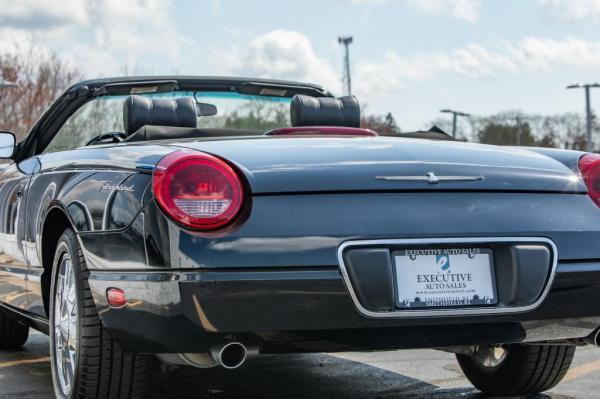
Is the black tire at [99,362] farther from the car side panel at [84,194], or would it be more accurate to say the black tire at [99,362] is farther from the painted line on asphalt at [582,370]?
the painted line on asphalt at [582,370]

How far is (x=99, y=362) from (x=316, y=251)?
91 cm

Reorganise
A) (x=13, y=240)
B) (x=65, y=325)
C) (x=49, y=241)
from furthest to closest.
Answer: (x=13, y=240) → (x=49, y=241) → (x=65, y=325)

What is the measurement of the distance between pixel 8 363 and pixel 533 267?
10.4 feet

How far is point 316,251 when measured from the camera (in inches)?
118

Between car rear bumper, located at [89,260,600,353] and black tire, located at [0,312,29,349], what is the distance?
8.93 feet

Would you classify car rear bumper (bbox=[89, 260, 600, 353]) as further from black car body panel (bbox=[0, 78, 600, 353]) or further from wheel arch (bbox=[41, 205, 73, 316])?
wheel arch (bbox=[41, 205, 73, 316])

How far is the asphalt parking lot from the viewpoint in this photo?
436 centimetres

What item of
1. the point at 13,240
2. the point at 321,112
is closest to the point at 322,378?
the point at 321,112

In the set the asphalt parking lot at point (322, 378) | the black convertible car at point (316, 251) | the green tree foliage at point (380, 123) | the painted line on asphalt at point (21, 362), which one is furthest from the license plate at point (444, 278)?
the green tree foliage at point (380, 123)

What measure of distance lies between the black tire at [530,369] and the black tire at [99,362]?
1641 millimetres

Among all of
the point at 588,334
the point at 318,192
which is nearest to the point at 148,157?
the point at 318,192

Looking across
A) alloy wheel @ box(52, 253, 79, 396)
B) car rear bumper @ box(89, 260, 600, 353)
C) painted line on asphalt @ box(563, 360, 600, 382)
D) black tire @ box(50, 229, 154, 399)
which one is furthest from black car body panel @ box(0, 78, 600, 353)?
painted line on asphalt @ box(563, 360, 600, 382)

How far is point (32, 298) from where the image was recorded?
170 inches

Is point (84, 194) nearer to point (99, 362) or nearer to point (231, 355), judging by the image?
point (99, 362)
